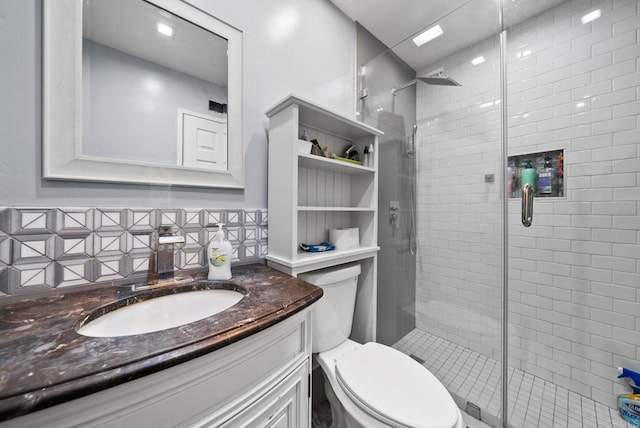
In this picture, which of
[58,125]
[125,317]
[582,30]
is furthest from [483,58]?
[125,317]

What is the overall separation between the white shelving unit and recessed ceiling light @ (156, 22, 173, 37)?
0.48 metres

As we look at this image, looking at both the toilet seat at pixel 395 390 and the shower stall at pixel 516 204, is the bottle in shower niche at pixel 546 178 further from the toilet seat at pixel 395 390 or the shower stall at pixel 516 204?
the toilet seat at pixel 395 390

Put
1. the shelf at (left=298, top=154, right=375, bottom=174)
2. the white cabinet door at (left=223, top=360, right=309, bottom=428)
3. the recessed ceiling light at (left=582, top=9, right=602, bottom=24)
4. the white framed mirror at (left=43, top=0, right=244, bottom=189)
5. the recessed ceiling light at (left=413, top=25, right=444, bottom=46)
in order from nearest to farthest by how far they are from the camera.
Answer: the white cabinet door at (left=223, top=360, right=309, bottom=428) → the white framed mirror at (left=43, top=0, right=244, bottom=189) → the shelf at (left=298, top=154, right=375, bottom=174) → the recessed ceiling light at (left=582, top=9, right=602, bottom=24) → the recessed ceiling light at (left=413, top=25, right=444, bottom=46)

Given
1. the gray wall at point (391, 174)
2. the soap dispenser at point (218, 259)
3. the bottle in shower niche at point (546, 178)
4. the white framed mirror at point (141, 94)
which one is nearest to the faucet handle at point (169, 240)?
the soap dispenser at point (218, 259)

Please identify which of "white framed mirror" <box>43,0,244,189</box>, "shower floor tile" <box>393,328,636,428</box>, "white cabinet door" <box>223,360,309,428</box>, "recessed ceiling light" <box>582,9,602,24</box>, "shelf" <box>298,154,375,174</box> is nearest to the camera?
"white cabinet door" <box>223,360,309,428</box>

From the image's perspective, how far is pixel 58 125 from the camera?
0.71 m

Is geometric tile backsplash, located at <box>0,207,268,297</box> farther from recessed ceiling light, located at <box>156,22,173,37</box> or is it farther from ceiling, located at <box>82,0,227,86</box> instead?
recessed ceiling light, located at <box>156,22,173,37</box>

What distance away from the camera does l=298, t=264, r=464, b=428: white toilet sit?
78cm

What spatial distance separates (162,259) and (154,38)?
88cm

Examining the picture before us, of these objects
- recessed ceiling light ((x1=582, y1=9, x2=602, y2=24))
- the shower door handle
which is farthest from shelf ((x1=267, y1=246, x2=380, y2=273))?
recessed ceiling light ((x1=582, y1=9, x2=602, y2=24))

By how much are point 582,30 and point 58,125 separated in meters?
2.74

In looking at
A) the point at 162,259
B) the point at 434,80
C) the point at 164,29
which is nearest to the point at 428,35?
the point at 434,80

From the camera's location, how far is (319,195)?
138cm

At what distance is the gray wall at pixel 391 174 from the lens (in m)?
1.73
